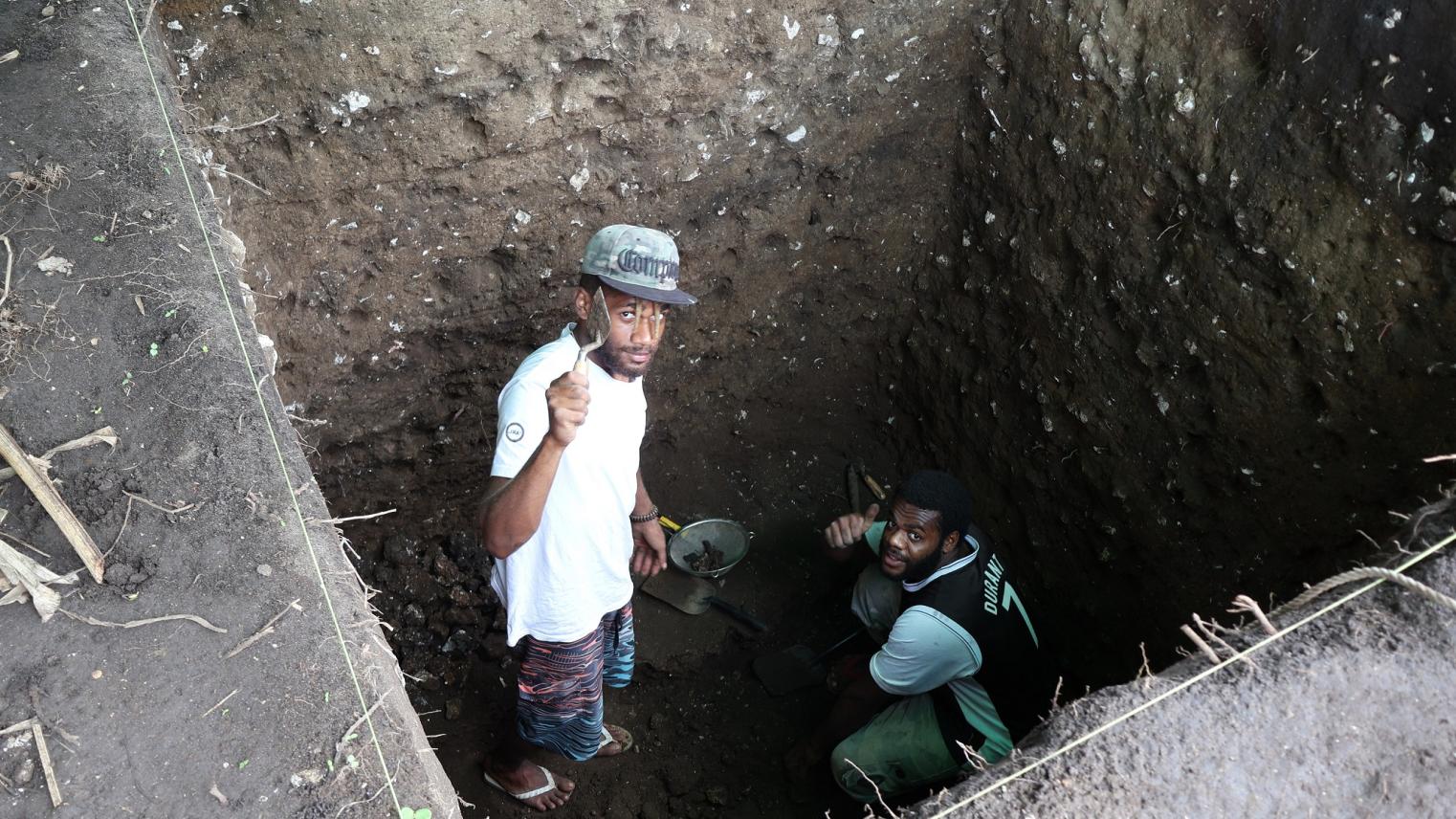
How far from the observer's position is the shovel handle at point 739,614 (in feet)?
15.5

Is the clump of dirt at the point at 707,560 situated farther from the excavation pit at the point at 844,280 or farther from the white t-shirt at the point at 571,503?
the white t-shirt at the point at 571,503

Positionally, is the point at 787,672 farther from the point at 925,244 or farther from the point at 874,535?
the point at 925,244

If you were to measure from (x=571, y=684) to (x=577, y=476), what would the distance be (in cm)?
83

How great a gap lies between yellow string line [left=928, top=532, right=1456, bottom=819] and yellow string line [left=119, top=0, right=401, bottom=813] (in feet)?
3.48

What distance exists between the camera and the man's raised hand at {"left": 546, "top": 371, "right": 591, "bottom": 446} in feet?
8.05

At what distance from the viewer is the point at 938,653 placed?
3504mm

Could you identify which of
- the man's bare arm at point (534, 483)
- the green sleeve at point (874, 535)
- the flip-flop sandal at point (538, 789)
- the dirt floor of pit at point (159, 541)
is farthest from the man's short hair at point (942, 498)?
the dirt floor of pit at point (159, 541)

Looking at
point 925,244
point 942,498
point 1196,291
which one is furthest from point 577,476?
point 925,244

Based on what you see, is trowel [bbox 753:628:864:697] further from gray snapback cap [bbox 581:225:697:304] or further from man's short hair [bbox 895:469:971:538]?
gray snapback cap [bbox 581:225:697:304]

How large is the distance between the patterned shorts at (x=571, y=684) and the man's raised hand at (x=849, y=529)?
0.88m

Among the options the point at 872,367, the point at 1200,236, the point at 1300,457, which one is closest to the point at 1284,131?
the point at 1200,236

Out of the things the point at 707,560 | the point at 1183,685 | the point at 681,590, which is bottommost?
the point at 681,590

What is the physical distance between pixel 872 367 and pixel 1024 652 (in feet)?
6.32

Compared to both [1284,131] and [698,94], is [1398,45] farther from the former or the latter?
[698,94]
